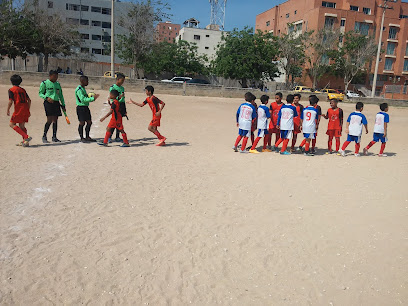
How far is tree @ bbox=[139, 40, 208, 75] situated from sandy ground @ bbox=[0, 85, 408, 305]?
38466 millimetres

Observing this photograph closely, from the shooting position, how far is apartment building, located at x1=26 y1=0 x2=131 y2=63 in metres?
58.5

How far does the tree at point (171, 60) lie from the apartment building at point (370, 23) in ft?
57.2

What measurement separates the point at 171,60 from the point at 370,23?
31.7 metres

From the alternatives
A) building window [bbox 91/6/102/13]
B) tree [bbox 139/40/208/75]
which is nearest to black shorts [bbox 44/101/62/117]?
tree [bbox 139/40/208/75]

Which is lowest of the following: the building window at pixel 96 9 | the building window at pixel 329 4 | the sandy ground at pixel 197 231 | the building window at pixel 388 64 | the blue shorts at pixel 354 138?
the sandy ground at pixel 197 231

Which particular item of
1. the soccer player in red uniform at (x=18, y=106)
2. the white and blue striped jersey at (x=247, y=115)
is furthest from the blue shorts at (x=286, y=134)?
the soccer player in red uniform at (x=18, y=106)

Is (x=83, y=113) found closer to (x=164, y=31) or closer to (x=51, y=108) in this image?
(x=51, y=108)

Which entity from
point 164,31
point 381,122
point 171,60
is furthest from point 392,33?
point 381,122

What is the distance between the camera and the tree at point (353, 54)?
49.0m

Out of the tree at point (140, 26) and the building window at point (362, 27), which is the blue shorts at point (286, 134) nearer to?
the tree at point (140, 26)

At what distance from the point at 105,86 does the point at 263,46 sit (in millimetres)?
21798

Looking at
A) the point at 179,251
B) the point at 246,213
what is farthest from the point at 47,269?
the point at 246,213

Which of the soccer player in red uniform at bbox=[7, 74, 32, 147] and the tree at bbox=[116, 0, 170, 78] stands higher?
the tree at bbox=[116, 0, 170, 78]

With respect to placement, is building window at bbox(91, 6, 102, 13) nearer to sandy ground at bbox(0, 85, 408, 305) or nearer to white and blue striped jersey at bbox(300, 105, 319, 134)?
sandy ground at bbox(0, 85, 408, 305)
